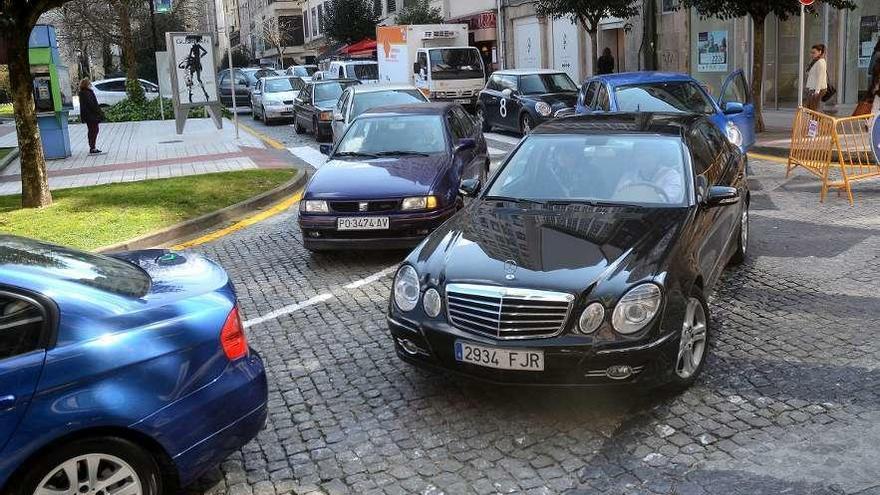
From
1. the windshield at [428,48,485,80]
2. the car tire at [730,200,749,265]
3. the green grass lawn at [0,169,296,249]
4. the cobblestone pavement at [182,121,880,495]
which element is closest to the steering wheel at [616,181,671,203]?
the cobblestone pavement at [182,121,880,495]

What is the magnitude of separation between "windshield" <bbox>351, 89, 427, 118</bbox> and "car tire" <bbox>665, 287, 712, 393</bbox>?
11.2m

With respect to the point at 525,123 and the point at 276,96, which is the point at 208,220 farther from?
the point at 276,96

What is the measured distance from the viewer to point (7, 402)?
10.4 feet

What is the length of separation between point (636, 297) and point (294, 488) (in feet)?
6.51

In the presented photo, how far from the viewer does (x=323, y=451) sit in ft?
14.4

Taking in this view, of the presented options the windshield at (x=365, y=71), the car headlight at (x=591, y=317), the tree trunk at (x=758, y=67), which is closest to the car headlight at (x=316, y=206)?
the car headlight at (x=591, y=317)

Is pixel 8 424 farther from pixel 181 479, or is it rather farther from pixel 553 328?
pixel 553 328

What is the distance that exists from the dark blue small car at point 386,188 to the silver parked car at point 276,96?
1697cm

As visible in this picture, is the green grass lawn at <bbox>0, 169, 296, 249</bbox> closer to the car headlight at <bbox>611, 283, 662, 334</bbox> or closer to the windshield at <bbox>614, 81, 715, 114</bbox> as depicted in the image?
the windshield at <bbox>614, 81, 715, 114</bbox>

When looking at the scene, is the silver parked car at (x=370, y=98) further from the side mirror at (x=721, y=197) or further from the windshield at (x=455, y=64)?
the windshield at (x=455, y=64)

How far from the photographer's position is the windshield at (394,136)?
9.63 meters

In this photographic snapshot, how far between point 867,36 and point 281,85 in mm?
17280

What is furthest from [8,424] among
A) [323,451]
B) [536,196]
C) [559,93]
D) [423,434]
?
[559,93]

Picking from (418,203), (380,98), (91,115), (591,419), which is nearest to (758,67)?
(380,98)
